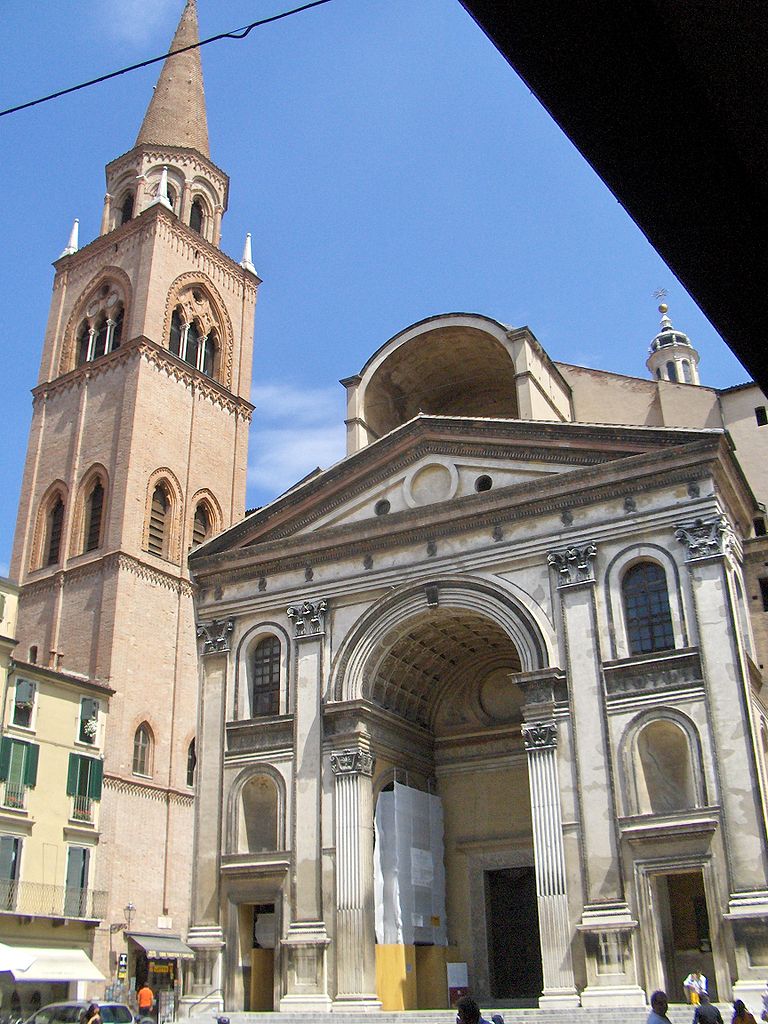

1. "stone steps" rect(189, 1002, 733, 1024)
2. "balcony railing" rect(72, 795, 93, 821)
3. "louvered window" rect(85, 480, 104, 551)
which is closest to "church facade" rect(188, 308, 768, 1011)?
"stone steps" rect(189, 1002, 733, 1024)

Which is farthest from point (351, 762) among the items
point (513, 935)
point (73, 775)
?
point (73, 775)

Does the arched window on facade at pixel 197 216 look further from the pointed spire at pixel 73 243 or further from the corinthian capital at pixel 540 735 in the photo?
the corinthian capital at pixel 540 735

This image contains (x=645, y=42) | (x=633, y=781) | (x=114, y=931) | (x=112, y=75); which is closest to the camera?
(x=645, y=42)

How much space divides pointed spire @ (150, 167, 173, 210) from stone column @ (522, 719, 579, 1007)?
3038 centimetres

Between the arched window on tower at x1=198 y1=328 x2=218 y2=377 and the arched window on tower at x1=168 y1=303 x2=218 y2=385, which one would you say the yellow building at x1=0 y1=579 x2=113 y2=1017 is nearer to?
the arched window on tower at x1=168 y1=303 x2=218 y2=385

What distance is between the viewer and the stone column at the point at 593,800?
59.9ft

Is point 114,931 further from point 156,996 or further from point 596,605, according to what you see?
point 596,605

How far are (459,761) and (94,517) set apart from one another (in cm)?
1852

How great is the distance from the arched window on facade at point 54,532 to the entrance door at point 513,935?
2103cm

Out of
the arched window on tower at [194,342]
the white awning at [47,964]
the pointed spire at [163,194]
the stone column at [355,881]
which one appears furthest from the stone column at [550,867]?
the pointed spire at [163,194]

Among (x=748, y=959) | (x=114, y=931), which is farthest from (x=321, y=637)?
(x=114, y=931)

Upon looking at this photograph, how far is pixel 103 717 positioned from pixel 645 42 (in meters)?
32.1

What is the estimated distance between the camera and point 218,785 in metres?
23.8

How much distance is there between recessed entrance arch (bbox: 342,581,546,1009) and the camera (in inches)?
878
